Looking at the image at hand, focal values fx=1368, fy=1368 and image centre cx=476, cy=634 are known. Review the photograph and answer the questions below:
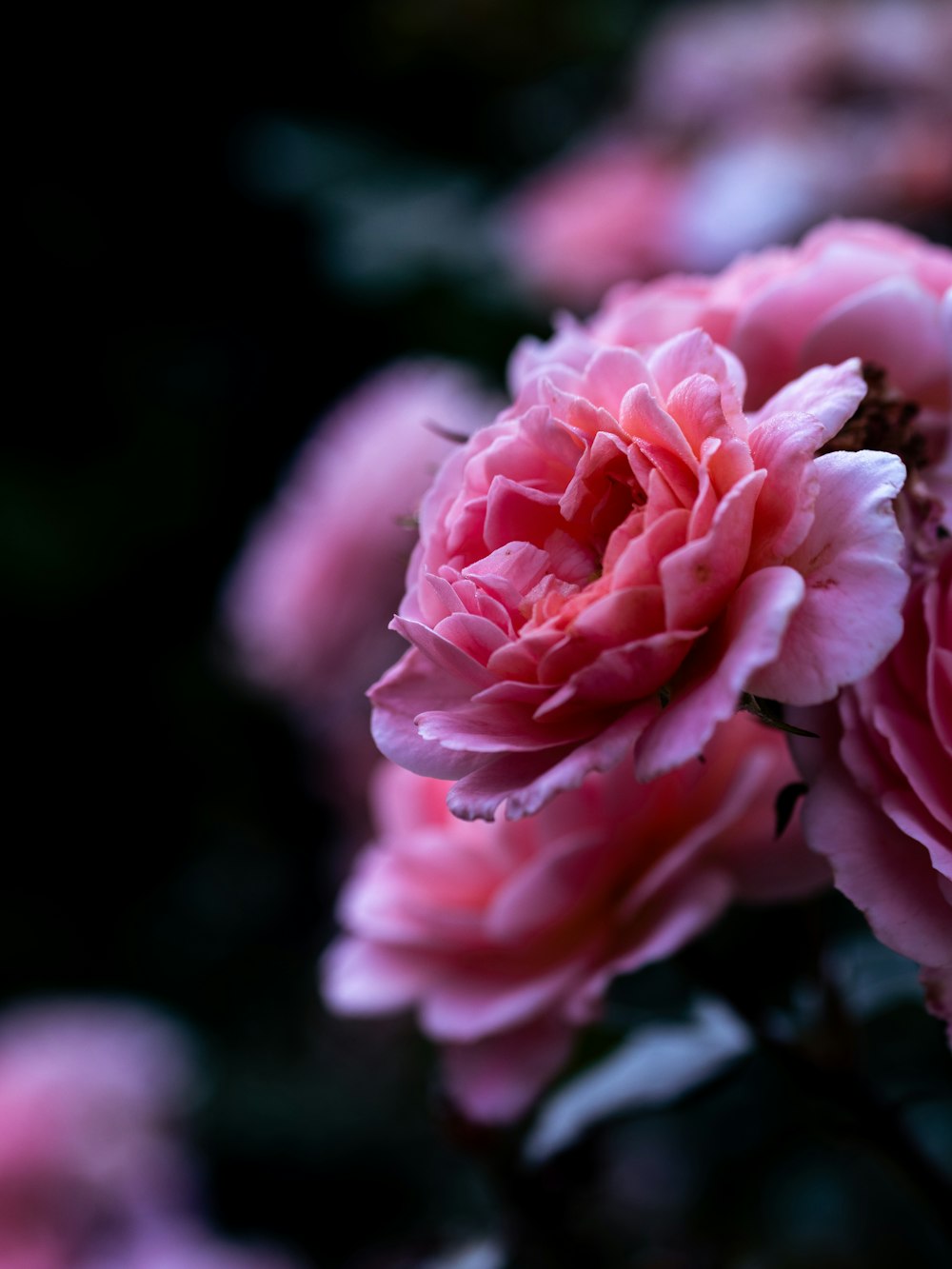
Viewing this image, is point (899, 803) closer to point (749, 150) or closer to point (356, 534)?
point (356, 534)

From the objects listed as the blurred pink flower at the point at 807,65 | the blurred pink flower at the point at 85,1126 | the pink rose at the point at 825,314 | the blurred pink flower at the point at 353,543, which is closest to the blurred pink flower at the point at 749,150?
the blurred pink flower at the point at 807,65

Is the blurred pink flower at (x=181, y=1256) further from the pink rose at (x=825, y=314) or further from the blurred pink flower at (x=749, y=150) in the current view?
the blurred pink flower at (x=749, y=150)

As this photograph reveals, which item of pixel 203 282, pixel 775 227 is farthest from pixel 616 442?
pixel 203 282

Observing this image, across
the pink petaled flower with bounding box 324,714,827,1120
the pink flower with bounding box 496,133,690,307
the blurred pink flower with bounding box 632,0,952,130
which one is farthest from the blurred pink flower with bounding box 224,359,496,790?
the pink petaled flower with bounding box 324,714,827,1120

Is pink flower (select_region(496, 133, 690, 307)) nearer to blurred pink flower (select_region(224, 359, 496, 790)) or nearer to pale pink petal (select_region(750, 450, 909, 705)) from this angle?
blurred pink flower (select_region(224, 359, 496, 790))

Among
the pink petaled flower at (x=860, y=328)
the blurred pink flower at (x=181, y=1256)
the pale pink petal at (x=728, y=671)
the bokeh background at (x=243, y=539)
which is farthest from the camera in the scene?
the bokeh background at (x=243, y=539)

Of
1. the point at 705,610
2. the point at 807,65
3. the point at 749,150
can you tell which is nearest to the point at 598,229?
the point at 749,150
